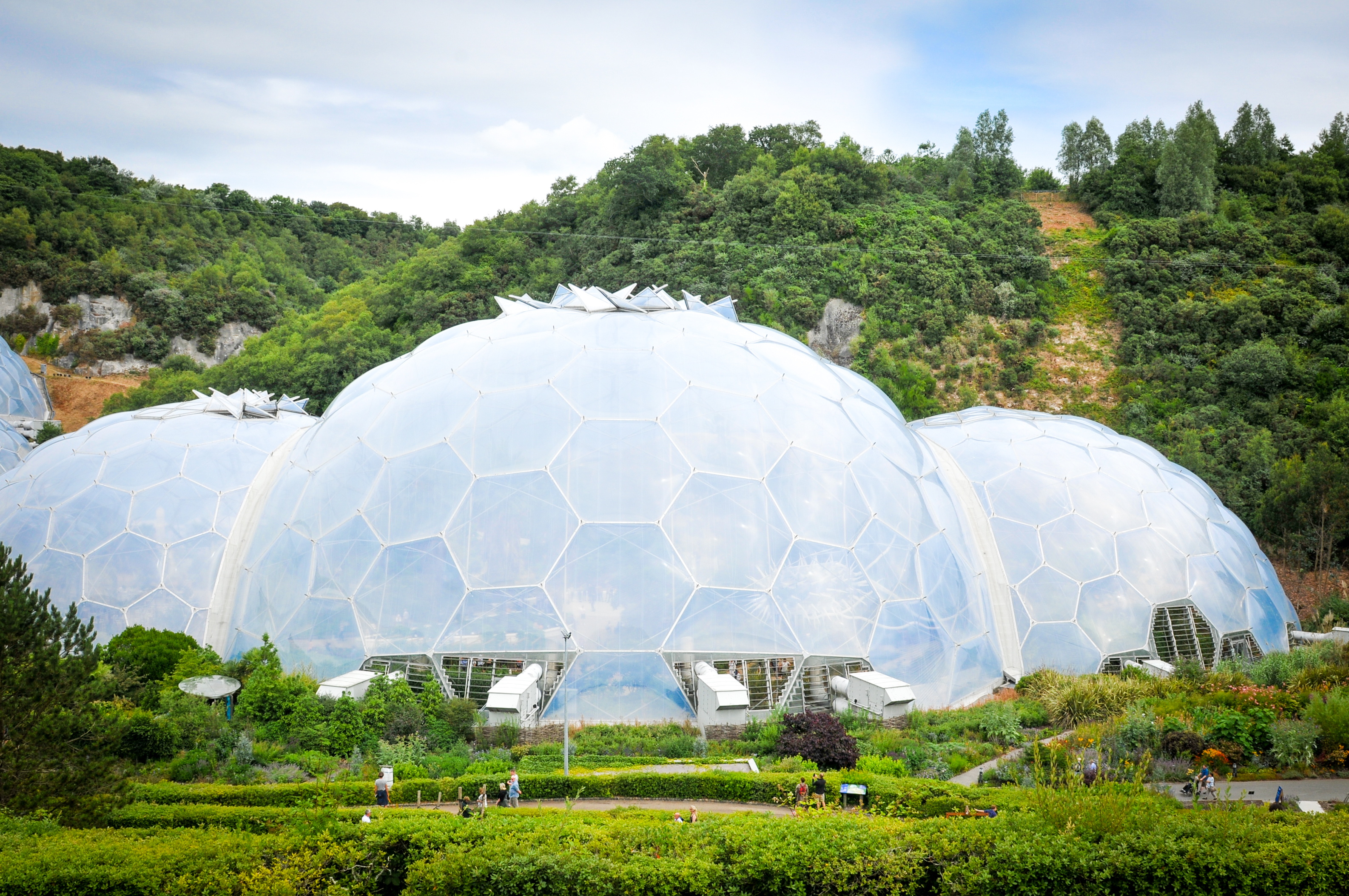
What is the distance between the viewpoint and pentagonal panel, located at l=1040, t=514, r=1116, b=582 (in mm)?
18766

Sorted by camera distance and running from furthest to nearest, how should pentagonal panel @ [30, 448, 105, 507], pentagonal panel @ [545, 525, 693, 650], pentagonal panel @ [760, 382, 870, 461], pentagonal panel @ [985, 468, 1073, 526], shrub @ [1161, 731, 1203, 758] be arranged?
pentagonal panel @ [30, 448, 105, 507]
pentagonal panel @ [985, 468, 1073, 526]
pentagonal panel @ [760, 382, 870, 461]
pentagonal panel @ [545, 525, 693, 650]
shrub @ [1161, 731, 1203, 758]

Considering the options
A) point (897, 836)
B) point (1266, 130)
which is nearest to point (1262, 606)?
point (897, 836)

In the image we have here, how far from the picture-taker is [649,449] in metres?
16.3

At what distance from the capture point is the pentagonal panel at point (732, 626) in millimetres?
14789

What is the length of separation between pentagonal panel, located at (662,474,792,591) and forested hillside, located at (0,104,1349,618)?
2230 cm

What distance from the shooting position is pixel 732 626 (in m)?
14.9

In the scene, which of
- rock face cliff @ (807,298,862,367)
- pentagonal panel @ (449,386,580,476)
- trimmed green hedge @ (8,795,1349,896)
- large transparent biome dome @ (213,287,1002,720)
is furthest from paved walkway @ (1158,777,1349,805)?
rock face cliff @ (807,298,862,367)

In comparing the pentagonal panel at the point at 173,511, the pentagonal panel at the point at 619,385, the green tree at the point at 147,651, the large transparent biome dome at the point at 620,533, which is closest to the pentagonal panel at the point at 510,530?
the large transparent biome dome at the point at 620,533

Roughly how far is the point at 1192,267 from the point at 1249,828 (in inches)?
1575

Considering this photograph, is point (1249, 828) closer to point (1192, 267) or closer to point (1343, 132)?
point (1192, 267)

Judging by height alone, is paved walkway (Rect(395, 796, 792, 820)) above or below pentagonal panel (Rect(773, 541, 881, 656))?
below

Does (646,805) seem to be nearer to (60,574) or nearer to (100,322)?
(60,574)

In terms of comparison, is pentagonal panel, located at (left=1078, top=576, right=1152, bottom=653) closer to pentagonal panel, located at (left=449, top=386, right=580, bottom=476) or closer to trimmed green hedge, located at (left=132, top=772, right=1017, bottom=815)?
trimmed green hedge, located at (left=132, top=772, right=1017, bottom=815)

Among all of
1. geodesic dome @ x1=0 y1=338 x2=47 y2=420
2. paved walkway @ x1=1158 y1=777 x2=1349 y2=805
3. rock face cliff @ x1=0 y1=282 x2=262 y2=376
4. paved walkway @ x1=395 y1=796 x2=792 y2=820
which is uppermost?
rock face cliff @ x1=0 y1=282 x2=262 y2=376
